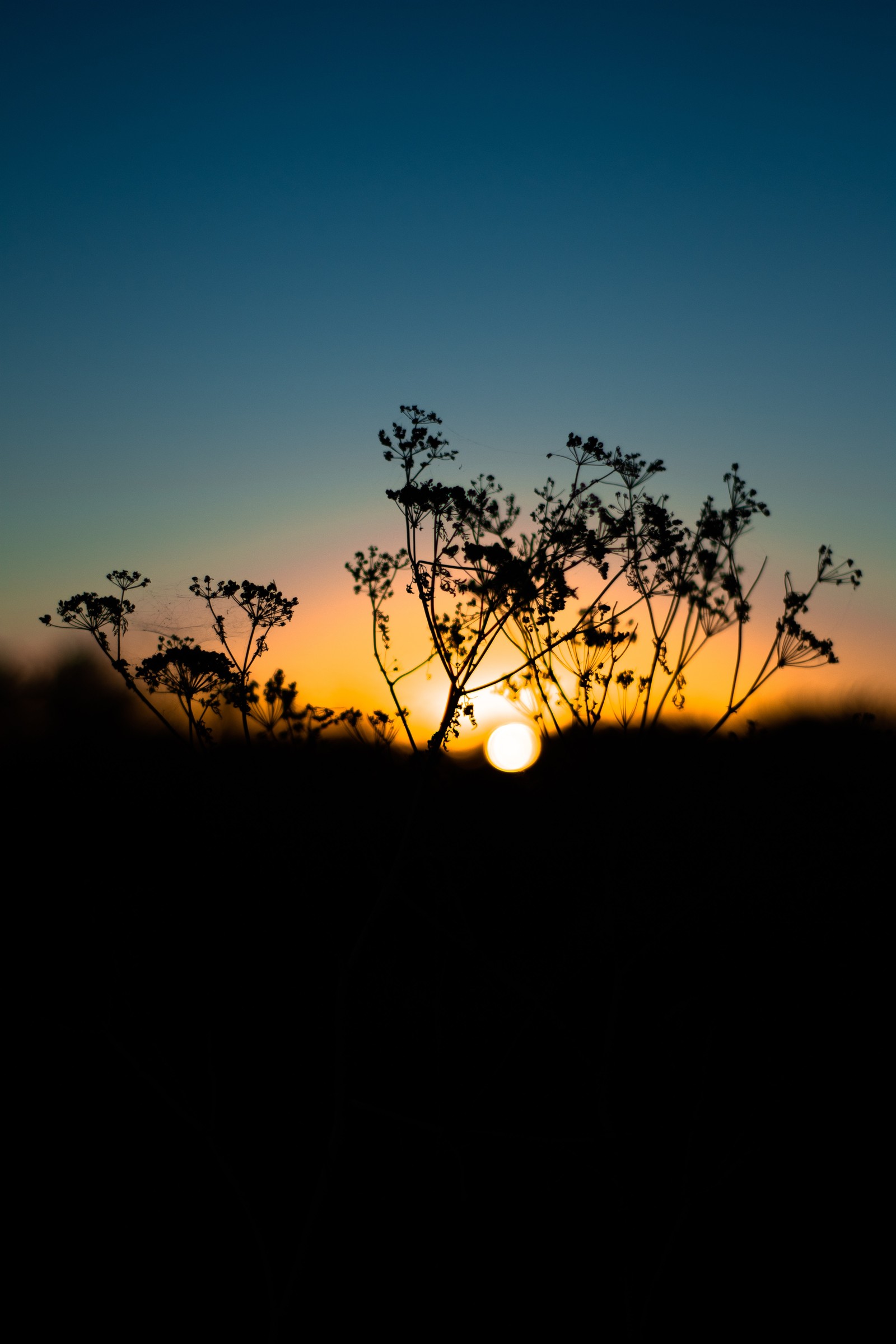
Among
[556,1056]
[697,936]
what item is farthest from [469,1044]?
[697,936]

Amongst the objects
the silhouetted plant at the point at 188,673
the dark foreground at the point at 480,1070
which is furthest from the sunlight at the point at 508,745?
the silhouetted plant at the point at 188,673

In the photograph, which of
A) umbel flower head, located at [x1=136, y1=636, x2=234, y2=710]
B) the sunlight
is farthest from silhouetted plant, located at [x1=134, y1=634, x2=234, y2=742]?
the sunlight

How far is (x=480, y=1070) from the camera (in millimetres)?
12484

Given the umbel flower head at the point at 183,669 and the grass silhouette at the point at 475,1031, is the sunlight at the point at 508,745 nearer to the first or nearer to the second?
the grass silhouette at the point at 475,1031

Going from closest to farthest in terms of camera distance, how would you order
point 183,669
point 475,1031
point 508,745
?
point 183,669
point 475,1031
point 508,745

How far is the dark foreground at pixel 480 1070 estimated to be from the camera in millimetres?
9469

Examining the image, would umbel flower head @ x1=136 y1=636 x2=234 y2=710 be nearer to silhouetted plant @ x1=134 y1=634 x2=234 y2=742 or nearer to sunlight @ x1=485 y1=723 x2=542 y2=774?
silhouetted plant @ x1=134 y1=634 x2=234 y2=742

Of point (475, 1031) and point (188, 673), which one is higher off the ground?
point (188, 673)

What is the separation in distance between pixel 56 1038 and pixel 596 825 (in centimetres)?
897

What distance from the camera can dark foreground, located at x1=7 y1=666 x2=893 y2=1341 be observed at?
31.1 ft

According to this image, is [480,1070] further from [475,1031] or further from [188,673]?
[188,673]

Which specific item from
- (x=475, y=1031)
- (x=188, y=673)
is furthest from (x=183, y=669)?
(x=475, y=1031)

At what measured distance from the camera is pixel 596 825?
33.0 feet

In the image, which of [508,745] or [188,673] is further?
[508,745]
